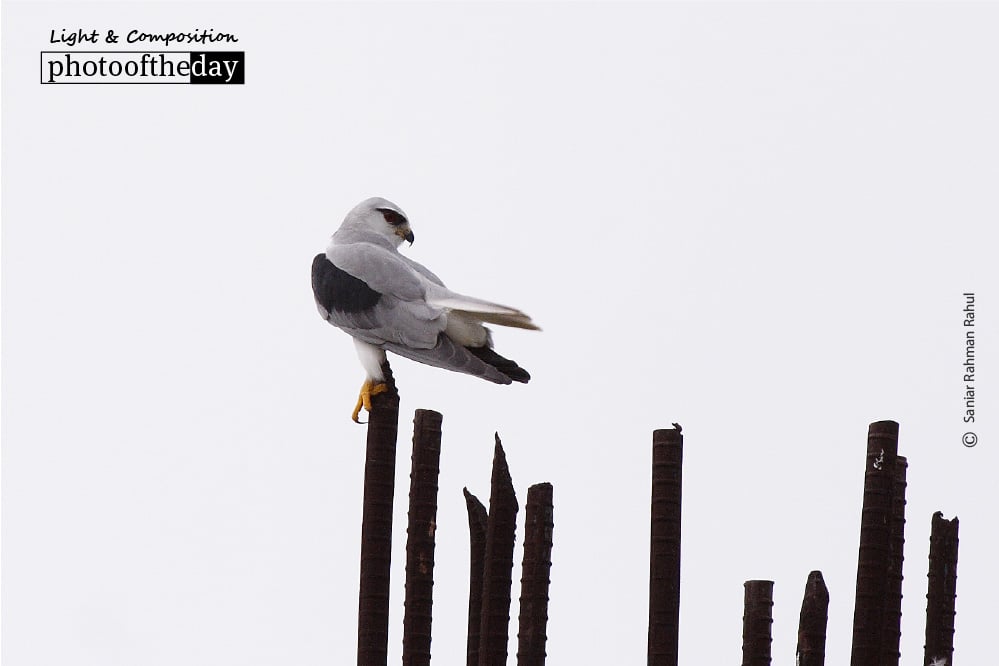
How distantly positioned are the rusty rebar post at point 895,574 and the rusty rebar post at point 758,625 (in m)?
0.82

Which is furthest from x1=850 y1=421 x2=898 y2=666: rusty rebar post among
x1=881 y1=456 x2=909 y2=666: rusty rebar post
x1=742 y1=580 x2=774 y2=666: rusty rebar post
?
x1=742 y1=580 x2=774 y2=666: rusty rebar post

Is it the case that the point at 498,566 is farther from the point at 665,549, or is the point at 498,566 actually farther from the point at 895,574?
the point at 895,574

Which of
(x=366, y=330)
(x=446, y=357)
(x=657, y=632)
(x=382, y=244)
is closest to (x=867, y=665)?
(x=657, y=632)

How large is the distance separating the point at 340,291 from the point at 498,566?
109 inches

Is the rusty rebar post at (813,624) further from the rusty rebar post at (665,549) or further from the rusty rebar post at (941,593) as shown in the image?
the rusty rebar post at (941,593)

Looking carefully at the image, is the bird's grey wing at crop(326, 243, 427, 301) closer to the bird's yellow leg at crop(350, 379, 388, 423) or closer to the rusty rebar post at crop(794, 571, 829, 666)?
the bird's yellow leg at crop(350, 379, 388, 423)

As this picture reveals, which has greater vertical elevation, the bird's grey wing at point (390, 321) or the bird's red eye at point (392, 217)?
the bird's red eye at point (392, 217)

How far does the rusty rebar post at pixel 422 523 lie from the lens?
800 centimetres

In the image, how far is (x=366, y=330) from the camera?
31.8 feet

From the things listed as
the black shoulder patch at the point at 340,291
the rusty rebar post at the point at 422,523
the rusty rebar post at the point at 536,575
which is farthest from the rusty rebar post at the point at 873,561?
the black shoulder patch at the point at 340,291

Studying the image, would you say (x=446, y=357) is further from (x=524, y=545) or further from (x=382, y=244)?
(x=524, y=545)

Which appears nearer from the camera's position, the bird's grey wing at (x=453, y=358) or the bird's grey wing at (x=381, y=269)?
the bird's grey wing at (x=453, y=358)

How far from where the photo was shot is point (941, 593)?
8484 millimetres

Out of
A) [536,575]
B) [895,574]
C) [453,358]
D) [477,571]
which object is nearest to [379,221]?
[453,358]
